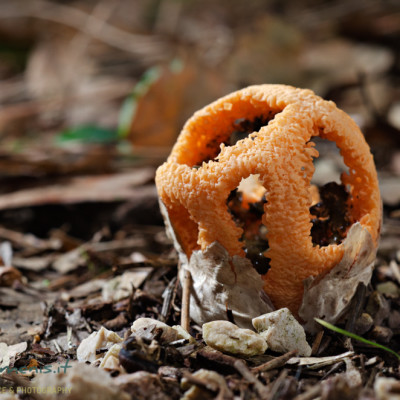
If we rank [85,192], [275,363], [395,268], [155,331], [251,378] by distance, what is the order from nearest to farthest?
[251,378] → [275,363] → [155,331] → [395,268] → [85,192]

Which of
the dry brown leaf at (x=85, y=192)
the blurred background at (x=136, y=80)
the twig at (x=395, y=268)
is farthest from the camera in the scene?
the blurred background at (x=136, y=80)

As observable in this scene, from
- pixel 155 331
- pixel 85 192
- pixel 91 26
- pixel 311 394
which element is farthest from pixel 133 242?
pixel 91 26

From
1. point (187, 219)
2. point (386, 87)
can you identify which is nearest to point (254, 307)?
point (187, 219)

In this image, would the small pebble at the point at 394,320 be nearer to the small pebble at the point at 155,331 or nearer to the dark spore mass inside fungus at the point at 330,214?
the dark spore mass inside fungus at the point at 330,214

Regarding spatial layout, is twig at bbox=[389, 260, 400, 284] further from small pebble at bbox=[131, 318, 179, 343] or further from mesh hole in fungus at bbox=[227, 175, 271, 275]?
small pebble at bbox=[131, 318, 179, 343]

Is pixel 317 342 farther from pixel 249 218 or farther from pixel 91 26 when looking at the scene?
pixel 91 26

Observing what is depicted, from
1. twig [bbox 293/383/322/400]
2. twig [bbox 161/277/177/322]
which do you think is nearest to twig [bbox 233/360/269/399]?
twig [bbox 293/383/322/400]

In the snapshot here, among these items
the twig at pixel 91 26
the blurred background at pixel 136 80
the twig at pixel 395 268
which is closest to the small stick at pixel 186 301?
the twig at pixel 395 268
